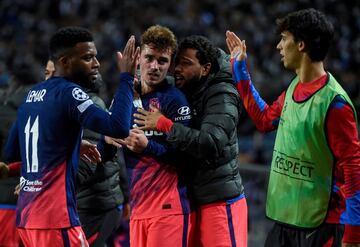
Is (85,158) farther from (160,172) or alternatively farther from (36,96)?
(36,96)

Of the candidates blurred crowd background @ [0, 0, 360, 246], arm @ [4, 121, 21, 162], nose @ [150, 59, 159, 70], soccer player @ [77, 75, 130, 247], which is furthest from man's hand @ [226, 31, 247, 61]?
blurred crowd background @ [0, 0, 360, 246]

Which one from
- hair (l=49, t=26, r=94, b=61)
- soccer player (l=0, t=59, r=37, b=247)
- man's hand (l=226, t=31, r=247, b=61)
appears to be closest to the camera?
hair (l=49, t=26, r=94, b=61)

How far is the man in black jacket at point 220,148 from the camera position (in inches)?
203

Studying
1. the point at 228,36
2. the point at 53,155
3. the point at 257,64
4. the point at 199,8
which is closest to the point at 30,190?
the point at 53,155

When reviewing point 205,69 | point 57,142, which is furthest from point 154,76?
point 57,142

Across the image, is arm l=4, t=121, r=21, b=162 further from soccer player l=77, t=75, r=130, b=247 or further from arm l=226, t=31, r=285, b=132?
arm l=226, t=31, r=285, b=132

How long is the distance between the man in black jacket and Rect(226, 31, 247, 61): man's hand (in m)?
0.21

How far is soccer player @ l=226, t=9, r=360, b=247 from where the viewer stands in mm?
4145

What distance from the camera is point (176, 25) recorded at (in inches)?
736

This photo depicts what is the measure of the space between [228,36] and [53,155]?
5.04 ft

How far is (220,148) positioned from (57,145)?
1194 mm

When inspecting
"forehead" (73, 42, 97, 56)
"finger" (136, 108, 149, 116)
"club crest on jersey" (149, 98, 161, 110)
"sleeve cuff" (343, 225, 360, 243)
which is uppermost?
"forehead" (73, 42, 97, 56)

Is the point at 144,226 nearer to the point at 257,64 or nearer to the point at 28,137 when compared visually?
the point at 28,137

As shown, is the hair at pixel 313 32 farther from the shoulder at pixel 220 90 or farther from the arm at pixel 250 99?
the shoulder at pixel 220 90
